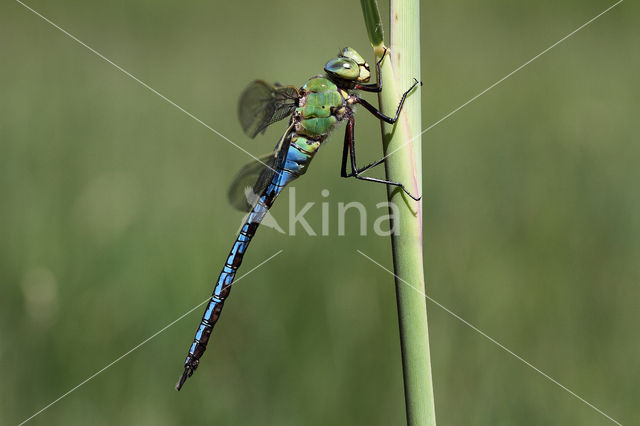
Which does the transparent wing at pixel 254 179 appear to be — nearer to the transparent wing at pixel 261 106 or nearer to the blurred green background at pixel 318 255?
the transparent wing at pixel 261 106

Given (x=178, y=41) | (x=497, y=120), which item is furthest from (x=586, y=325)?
(x=178, y=41)

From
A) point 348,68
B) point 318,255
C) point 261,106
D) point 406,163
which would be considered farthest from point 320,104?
point 318,255

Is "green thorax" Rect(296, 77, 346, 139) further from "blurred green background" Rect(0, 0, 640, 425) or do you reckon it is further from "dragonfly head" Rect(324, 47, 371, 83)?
"blurred green background" Rect(0, 0, 640, 425)

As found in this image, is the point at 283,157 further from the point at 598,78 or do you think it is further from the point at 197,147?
the point at 598,78

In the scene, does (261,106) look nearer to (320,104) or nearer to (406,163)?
(320,104)

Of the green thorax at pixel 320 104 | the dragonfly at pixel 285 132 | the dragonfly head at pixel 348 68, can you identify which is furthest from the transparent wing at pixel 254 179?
the dragonfly head at pixel 348 68
